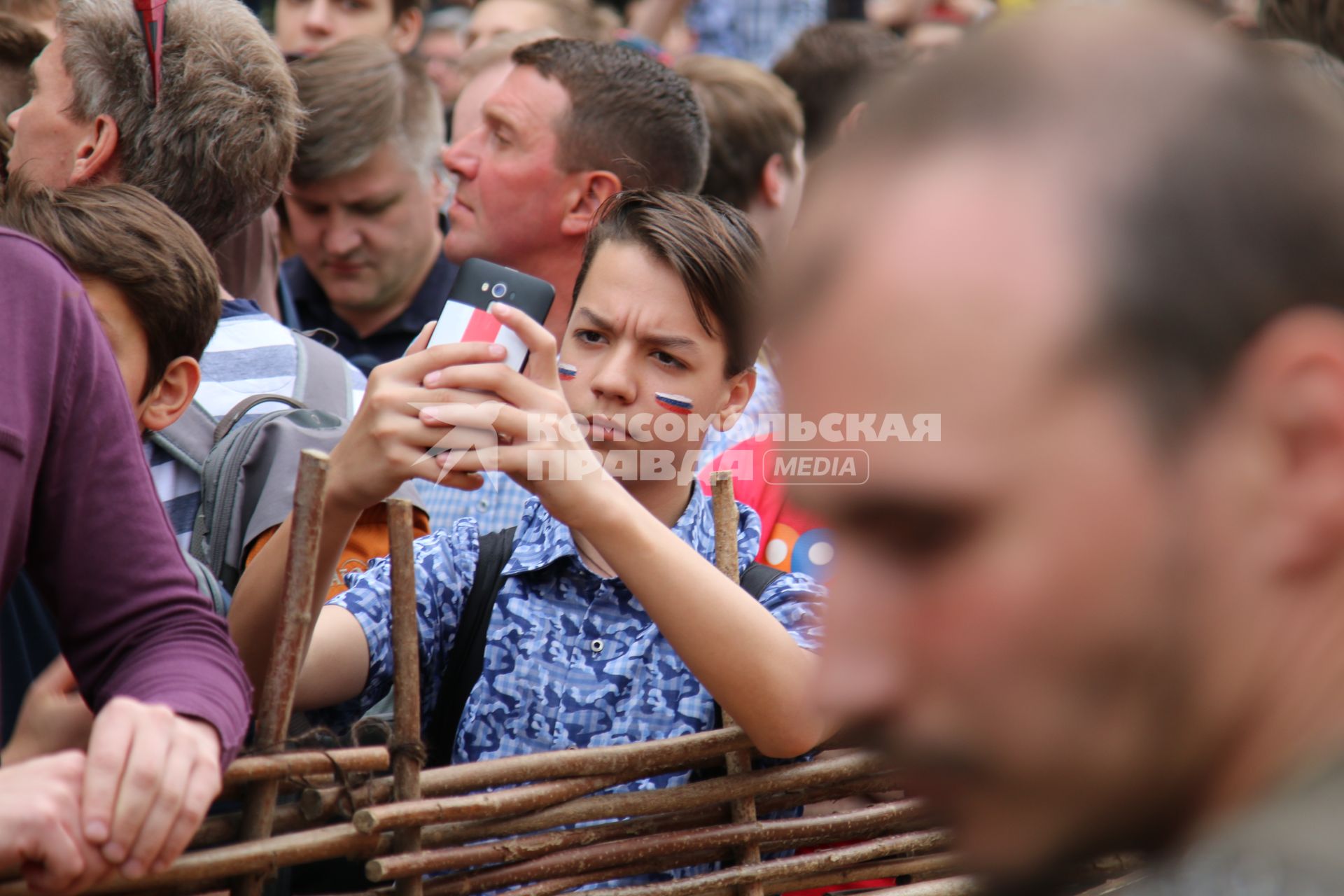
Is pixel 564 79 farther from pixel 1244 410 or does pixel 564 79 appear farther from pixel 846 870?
pixel 1244 410

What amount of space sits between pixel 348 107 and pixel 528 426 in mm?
2656

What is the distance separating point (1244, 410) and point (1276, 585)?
0.31ft

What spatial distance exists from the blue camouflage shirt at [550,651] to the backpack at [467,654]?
2 cm

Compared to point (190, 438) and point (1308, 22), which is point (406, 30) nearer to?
point (1308, 22)

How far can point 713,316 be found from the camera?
102 inches

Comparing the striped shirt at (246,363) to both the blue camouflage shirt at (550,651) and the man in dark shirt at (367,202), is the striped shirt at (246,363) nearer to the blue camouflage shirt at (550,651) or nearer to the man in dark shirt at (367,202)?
the blue camouflage shirt at (550,651)

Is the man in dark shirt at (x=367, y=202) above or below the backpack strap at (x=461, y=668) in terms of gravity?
below

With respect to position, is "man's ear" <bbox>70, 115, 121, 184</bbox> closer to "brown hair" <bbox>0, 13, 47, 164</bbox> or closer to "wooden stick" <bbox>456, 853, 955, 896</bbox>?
"brown hair" <bbox>0, 13, 47, 164</bbox>

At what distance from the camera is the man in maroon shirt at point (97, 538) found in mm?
1553

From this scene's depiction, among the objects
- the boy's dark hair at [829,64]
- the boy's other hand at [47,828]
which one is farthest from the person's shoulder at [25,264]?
the boy's dark hair at [829,64]

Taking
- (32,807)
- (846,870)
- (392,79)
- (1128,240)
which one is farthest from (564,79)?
(1128,240)

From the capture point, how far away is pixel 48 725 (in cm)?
157

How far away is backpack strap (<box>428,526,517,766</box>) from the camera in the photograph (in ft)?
7.50

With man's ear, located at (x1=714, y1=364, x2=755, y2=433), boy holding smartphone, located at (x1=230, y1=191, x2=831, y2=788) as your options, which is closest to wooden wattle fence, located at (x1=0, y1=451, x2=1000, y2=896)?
Result: boy holding smartphone, located at (x1=230, y1=191, x2=831, y2=788)
